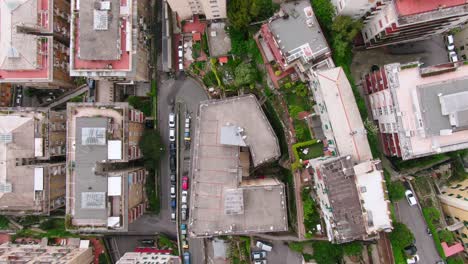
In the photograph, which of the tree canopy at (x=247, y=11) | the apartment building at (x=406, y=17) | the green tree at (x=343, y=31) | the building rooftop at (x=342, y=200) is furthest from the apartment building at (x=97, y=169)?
the apartment building at (x=406, y=17)

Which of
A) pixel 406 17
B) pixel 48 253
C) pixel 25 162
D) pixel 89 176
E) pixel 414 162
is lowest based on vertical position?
pixel 48 253

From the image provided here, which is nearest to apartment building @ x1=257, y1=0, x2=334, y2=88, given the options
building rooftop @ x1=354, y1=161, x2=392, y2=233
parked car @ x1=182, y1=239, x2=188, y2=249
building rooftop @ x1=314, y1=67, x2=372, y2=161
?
building rooftop @ x1=314, y1=67, x2=372, y2=161

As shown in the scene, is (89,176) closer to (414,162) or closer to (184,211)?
(184,211)

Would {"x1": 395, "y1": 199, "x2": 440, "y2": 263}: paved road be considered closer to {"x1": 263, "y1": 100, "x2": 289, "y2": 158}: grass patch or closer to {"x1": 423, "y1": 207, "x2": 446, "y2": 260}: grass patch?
{"x1": 423, "y1": 207, "x2": 446, "y2": 260}: grass patch

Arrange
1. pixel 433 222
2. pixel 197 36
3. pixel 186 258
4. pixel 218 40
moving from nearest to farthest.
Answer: pixel 433 222
pixel 218 40
pixel 197 36
pixel 186 258

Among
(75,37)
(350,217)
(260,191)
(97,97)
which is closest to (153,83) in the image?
(97,97)

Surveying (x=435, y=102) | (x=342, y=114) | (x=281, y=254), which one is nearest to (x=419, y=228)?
(x=435, y=102)
